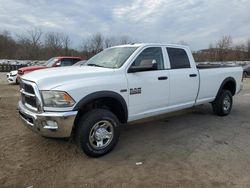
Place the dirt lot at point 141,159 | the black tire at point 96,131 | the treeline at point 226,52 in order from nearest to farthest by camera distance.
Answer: the dirt lot at point 141,159
the black tire at point 96,131
the treeline at point 226,52

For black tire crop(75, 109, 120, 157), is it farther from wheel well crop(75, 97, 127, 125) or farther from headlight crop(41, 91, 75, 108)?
headlight crop(41, 91, 75, 108)

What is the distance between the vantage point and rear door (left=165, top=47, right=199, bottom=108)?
5.40 m

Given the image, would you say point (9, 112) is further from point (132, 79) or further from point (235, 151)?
point (235, 151)

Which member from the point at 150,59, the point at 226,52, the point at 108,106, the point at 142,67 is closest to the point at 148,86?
the point at 142,67

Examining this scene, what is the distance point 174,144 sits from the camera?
489 centimetres

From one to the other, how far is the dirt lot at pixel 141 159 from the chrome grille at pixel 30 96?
0.88m

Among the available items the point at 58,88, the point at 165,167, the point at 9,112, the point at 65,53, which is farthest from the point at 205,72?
the point at 65,53

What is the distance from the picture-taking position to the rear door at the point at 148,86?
4.63m

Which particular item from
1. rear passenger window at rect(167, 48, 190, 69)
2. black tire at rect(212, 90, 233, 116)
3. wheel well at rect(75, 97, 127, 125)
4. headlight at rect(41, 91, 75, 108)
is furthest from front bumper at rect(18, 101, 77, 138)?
black tire at rect(212, 90, 233, 116)

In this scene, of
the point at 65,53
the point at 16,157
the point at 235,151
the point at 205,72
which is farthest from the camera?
the point at 65,53

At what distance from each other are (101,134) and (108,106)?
596 millimetres

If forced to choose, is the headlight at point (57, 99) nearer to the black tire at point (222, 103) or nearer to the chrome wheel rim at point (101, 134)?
the chrome wheel rim at point (101, 134)

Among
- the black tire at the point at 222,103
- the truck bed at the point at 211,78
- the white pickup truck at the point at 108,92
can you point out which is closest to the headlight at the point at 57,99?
the white pickup truck at the point at 108,92

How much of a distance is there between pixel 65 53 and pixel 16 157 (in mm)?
48872
